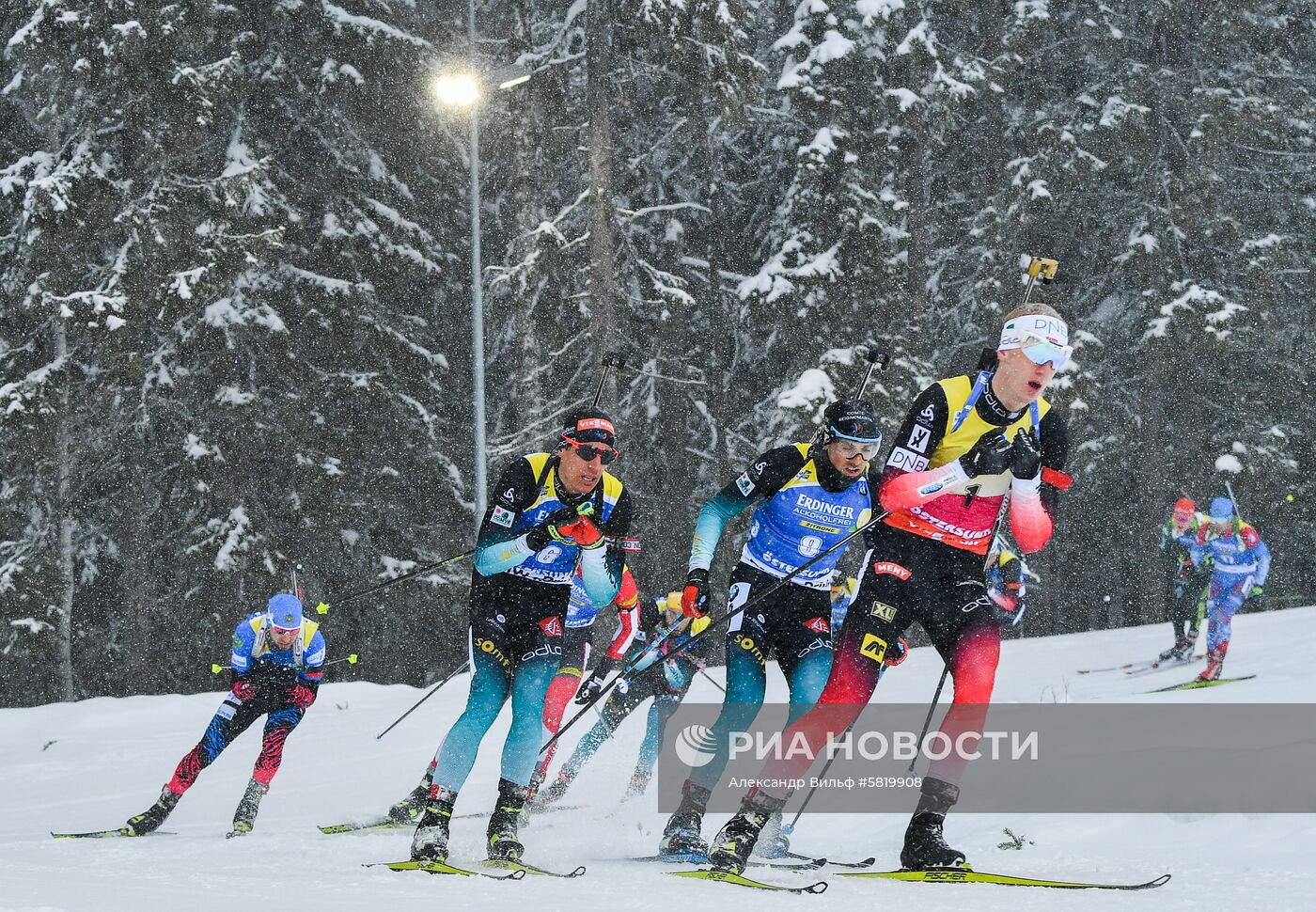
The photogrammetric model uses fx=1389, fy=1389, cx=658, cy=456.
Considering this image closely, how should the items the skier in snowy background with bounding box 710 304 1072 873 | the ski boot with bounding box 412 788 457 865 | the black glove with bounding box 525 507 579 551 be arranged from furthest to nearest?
the black glove with bounding box 525 507 579 551
the ski boot with bounding box 412 788 457 865
the skier in snowy background with bounding box 710 304 1072 873

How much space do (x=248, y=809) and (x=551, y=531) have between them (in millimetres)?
3711

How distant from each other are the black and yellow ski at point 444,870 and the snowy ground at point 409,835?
0.44 feet

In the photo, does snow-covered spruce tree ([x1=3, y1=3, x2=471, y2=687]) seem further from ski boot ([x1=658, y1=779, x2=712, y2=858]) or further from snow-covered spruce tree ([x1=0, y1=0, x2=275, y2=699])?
ski boot ([x1=658, y1=779, x2=712, y2=858])

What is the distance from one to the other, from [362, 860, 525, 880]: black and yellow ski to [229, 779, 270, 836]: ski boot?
→ 118 inches

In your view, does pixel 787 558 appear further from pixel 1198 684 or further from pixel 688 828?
pixel 1198 684

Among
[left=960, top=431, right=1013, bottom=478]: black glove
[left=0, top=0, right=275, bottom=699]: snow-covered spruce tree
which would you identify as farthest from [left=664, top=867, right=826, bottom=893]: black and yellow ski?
[left=0, top=0, right=275, bottom=699]: snow-covered spruce tree

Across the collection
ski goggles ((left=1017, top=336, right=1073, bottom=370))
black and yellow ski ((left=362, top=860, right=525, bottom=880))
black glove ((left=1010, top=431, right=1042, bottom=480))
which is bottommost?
black and yellow ski ((left=362, top=860, right=525, bottom=880))

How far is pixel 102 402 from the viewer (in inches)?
766

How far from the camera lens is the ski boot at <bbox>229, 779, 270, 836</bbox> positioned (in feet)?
27.4

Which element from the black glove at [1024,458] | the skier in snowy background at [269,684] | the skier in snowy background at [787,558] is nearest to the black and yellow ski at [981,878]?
the skier in snowy background at [787,558]

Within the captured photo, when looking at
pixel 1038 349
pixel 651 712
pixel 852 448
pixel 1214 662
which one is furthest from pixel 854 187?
pixel 1038 349

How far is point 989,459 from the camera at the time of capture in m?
5.20

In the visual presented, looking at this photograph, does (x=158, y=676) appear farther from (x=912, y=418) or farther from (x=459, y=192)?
(x=912, y=418)

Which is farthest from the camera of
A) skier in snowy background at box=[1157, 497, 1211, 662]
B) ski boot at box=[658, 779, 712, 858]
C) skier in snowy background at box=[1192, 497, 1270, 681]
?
skier in snowy background at box=[1157, 497, 1211, 662]
